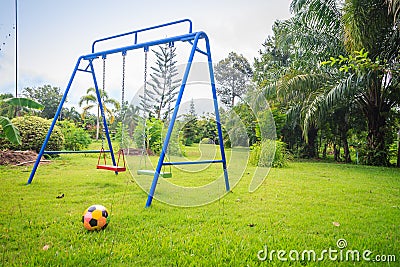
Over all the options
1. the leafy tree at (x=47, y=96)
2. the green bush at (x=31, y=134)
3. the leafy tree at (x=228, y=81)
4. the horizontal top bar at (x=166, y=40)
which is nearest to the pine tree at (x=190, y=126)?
the leafy tree at (x=228, y=81)

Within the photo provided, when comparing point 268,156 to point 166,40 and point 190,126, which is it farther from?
point 166,40

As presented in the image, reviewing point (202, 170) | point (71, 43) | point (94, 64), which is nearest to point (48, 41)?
point (71, 43)

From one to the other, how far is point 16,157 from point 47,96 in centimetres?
2466

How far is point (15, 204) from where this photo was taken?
12.6 feet

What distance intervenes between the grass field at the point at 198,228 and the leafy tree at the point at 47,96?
26444 mm

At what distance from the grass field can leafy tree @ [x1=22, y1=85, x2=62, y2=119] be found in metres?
26.4

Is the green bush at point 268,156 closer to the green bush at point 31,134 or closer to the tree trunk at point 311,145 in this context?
the tree trunk at point 311,145

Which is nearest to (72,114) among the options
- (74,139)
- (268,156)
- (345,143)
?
(74,139)

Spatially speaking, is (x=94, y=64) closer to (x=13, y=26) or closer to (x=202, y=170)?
(x=202, y=170)

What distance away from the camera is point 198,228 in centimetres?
309

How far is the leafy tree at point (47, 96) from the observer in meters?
29.0

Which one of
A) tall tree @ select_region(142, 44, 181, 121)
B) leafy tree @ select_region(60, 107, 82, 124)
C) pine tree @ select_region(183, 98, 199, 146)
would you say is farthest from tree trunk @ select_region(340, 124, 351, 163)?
leafy tree @ select_region(60, 107, 82, 124)

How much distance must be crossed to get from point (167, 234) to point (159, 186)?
2.58m

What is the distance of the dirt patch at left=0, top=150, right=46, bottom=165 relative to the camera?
7.80m
